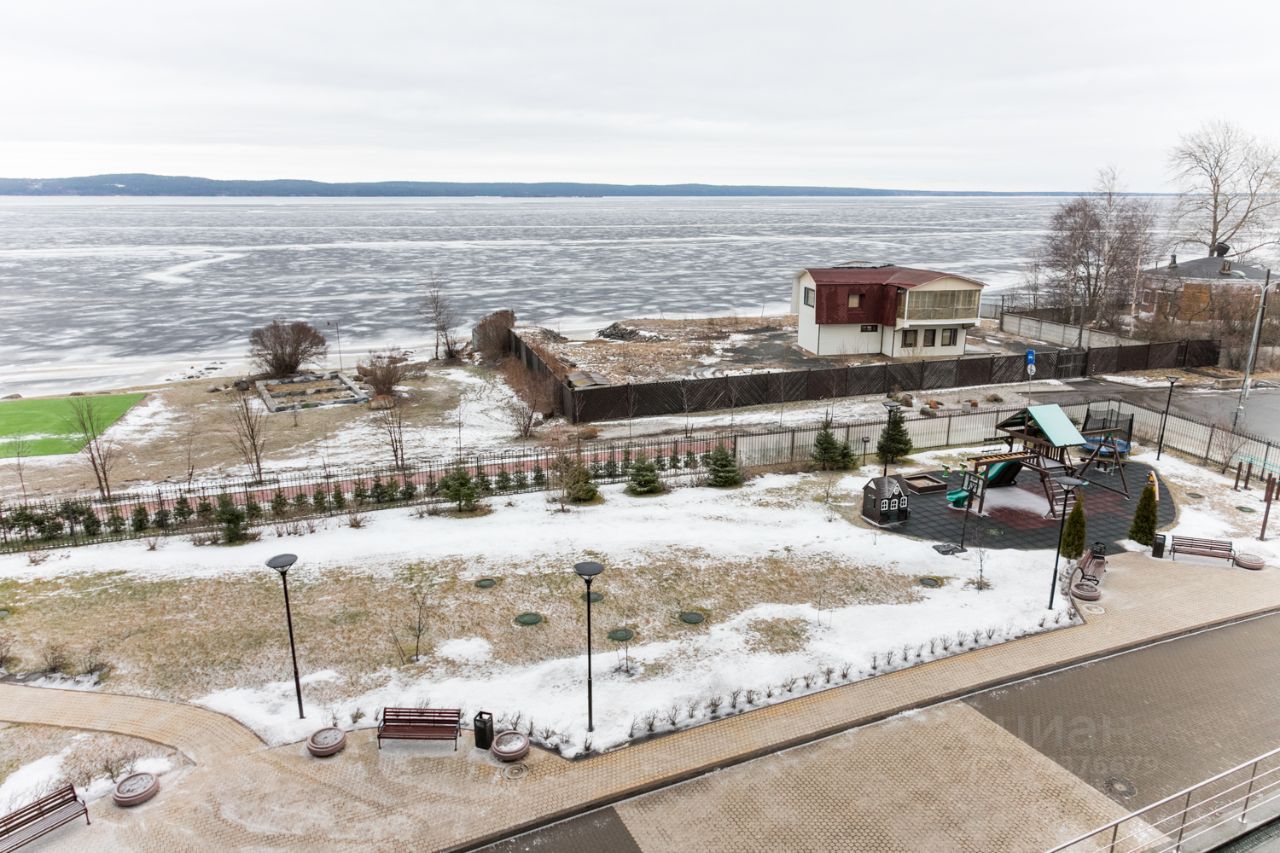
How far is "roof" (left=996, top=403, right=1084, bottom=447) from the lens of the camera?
22.9 metres

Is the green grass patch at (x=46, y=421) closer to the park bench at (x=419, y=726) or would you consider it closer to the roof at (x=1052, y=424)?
the park bench at (x=419, y=726)

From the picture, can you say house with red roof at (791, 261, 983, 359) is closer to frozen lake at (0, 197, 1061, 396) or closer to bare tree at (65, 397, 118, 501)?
frozen lake at (0, 197, 1061, 396)

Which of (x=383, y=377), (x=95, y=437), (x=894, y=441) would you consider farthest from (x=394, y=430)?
(x=894, y=441)

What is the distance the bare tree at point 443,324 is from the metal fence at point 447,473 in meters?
20.8

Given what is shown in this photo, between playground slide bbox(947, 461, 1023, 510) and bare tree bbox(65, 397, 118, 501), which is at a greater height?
playground slide bbox(947, 461, 1023, 510)

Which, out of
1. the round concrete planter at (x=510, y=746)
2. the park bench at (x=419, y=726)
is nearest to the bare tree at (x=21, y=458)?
the park bench at (x=419, y=726)

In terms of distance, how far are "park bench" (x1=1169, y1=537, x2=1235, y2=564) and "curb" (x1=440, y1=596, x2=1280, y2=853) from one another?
7.19 ft

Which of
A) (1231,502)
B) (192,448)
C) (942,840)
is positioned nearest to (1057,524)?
(1231,502)

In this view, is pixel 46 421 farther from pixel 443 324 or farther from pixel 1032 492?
pixel 1032 492

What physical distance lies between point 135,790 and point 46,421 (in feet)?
103

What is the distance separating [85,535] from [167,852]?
14.2 meters

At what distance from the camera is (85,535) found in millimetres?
21312

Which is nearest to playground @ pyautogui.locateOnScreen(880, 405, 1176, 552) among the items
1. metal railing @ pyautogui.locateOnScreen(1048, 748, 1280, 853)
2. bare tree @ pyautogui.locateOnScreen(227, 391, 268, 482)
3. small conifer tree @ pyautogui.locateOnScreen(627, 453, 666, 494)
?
small conifer tree @ pyautogui.locateOnScreen(627, 453, 666, 494)

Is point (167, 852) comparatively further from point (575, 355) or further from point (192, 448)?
point (575, 355)
